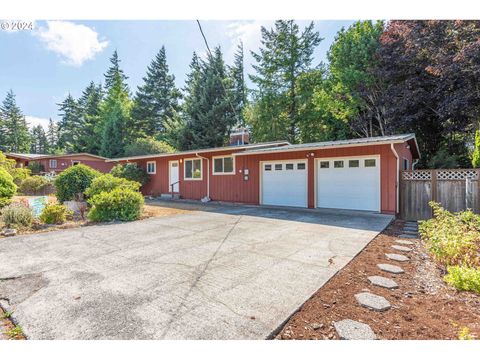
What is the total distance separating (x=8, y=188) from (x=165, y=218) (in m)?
4.24

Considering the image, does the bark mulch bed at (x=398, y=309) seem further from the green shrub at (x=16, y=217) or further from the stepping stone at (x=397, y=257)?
the green shrub at (x=16, y=217)

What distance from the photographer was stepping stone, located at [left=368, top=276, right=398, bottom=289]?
9.34ft

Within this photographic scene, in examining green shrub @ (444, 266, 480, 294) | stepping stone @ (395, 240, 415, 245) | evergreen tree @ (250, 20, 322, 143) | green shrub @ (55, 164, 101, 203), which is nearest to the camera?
green shrub @ (444, 266, 480, 294)

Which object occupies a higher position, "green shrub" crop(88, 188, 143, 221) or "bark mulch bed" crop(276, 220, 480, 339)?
"green shrub" crop(88, 188, 143, 221)

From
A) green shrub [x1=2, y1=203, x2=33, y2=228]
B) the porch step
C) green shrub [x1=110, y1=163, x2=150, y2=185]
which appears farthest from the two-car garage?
green shrub [x1=110, y1=163, x2=150, y2=185]

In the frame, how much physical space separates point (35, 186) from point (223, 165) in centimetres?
1111

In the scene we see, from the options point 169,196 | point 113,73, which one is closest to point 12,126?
point 113,73

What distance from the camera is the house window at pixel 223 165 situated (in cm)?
1117

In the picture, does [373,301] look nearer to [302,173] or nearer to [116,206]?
[116,206]

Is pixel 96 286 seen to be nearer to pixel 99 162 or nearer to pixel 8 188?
pixel 8 188

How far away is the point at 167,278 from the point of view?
304 cm

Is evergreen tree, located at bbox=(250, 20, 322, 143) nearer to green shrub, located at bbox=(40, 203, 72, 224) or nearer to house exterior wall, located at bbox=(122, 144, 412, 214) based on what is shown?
house exterior wall, located at bbox=(122, 144, 412, 214)

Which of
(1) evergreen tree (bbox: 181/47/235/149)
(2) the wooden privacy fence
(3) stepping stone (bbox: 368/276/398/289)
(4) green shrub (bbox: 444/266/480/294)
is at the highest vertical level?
(1) evergreen tree (bbox: 181/47/235/149)
